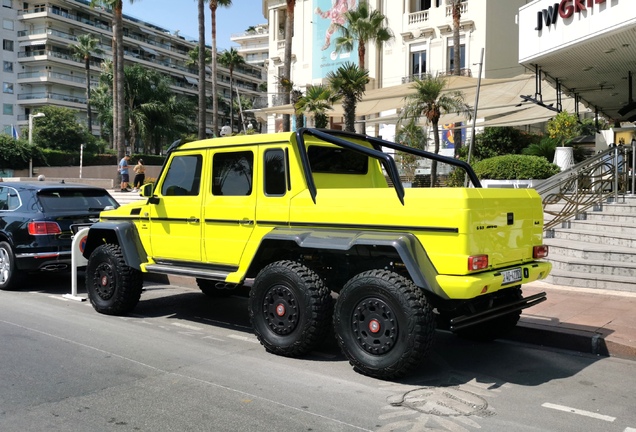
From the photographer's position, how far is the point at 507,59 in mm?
38031

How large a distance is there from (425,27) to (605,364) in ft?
122

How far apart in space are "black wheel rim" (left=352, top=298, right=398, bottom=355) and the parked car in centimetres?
588

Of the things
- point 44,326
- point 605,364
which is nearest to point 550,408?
point 605,364

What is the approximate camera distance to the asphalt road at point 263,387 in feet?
14.3

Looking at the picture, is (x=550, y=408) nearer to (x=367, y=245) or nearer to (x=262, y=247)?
(x=367, y=245)

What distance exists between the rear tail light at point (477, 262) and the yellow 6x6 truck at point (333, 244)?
0.05 ft

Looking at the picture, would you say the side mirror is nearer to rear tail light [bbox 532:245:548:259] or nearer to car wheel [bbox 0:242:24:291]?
car wheel [bbox 0:242:24:291]

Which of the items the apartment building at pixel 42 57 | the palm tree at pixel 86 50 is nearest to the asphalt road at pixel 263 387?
the palm tree at pixel 86 50

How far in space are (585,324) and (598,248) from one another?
11.6ft

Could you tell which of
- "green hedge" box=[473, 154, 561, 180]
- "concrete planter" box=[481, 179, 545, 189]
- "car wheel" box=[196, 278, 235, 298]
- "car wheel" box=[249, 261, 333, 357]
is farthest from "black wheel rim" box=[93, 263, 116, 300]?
"green hedge" box=[473, 154, 561, 180]

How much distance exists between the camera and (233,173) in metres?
6.70

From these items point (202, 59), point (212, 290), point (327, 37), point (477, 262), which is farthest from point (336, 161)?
point (327, 37)

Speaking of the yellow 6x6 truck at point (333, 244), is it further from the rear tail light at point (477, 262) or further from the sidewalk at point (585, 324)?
the sidewalk at point (585, 324)

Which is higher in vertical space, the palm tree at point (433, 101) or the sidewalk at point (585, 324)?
the palm tree at point (433, 101)
